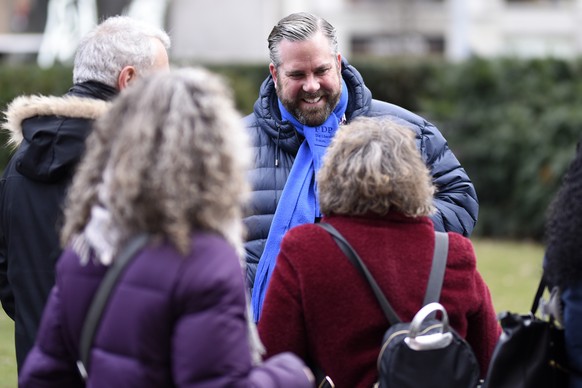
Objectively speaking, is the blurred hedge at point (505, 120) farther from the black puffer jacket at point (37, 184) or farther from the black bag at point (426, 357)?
the black bag at point (426, 357)

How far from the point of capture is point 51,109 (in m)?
3.61

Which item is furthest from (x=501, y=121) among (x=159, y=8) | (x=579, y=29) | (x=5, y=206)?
(x=579, y=29)

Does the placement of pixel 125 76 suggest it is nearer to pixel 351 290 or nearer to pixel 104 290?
pixel 351 290

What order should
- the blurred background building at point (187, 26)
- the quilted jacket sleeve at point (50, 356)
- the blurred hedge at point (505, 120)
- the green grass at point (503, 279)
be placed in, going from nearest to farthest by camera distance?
the quilted jacket sleeve at point (50, 356) → the green grass at point (503, 279) → the blurred hedge at point (505, 120) → the blurred background building at point (187, 26)

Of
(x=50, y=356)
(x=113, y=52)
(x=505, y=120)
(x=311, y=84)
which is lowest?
(x=505, y=120)

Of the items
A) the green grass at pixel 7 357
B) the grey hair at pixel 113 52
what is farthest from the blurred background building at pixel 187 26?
the grey hair at pixel 113 52

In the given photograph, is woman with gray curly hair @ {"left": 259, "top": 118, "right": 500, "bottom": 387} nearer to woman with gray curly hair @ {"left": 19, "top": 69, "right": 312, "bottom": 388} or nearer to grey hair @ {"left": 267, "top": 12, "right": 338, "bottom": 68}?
woman with gray curly hair @ {"left": 19, "top": 69, "right": 312, "bottom": 388}

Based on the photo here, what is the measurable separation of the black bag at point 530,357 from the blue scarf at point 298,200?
116cm

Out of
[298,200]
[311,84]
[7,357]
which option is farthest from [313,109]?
[7,357]

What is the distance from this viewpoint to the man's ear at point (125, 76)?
12.6 feet

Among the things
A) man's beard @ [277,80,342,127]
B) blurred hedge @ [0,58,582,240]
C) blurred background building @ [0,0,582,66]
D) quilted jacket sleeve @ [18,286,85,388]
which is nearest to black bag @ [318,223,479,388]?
quilted jacket sleeve @ [18,286,85,388]

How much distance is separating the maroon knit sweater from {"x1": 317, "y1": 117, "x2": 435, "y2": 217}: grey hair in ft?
0.19

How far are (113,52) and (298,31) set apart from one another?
0.83m

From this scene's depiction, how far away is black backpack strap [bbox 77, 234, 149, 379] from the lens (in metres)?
2.67
